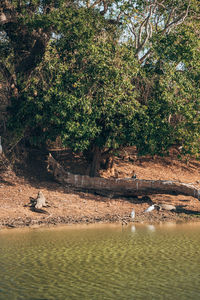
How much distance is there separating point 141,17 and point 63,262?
16664 millimetres

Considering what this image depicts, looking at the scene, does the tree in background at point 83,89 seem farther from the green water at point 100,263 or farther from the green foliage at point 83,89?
the green water at point 100,263

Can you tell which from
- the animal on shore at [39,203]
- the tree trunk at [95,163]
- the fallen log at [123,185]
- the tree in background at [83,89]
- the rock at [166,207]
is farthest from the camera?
the tree trunk at [95,163]

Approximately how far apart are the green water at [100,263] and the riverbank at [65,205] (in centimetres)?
166

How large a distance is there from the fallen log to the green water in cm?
435

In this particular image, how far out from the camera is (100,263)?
38.7ft

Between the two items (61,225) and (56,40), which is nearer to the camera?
(61,225)

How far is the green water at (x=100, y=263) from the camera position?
9.10 m

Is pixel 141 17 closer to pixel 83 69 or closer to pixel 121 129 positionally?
pixel 83 69

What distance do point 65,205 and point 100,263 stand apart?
31.0ft

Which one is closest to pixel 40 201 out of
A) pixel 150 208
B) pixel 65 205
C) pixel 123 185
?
pixel 65 205

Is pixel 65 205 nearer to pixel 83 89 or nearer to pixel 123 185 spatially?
pixel 123 185

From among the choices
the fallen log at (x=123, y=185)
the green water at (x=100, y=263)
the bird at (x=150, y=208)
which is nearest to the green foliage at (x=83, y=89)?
the fallen log at (x=123, y=185)

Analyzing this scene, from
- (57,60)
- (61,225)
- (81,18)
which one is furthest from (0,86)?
(61,225)

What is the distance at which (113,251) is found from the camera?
44.3 feet
